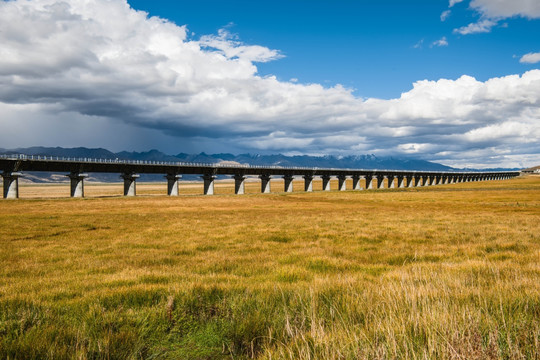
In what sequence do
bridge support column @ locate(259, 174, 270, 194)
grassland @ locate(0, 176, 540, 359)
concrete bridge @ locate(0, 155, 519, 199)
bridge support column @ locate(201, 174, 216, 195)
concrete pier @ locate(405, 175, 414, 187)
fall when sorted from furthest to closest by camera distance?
concrete pier @ locate(405, 175, 414, 187) < bridge support column @ locate(259, 174, 270, 194) < bridge support column @ locate(201, 174, 216, 195) < concrete bridge @ locate(0, 155, 519, 199) < grassland @ locate(0, 176, 540, 359)

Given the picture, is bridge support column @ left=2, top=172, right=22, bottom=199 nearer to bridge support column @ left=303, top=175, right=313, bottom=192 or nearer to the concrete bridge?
the concrete bridge

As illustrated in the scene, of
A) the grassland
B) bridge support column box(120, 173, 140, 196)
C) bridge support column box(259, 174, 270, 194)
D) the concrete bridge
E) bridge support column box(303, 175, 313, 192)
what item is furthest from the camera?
bridge support column box(303, 175, 313, 192)

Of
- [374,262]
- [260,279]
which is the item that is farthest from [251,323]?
[374,262]

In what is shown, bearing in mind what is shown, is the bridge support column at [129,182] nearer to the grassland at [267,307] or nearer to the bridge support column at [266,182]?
the bridge support column at [266,182]

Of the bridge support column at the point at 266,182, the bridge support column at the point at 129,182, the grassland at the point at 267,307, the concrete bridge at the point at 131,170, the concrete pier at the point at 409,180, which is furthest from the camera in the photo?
the concrete pier at the point at 409,180

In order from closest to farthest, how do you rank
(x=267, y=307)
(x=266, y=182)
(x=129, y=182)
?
(x=267, y=307) < (x=129, y=182) < (x=266, y=182)

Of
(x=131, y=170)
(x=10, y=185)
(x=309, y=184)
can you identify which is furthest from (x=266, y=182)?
(x=10, y=185)

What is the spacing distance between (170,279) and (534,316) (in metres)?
6.76

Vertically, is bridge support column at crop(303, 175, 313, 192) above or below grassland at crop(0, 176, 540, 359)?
below

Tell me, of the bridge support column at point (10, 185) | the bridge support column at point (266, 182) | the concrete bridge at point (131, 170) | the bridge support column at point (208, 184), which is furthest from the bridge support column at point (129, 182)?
the bridge support column at point (266, 182)

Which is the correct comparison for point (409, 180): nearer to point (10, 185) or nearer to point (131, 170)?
point (131, 170)

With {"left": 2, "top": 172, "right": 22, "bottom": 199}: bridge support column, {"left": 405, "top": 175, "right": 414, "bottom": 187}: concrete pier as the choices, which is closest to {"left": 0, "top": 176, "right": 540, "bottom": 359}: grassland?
{"left": 2, "top": 172, "right": 22, "bottom": 199}: bridge support column

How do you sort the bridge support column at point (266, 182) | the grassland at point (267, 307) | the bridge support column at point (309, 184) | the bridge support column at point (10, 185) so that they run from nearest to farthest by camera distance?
the grassland at point (267, 307) → the bridge support column at point (10, 185) → the bridge support column at point (266, 182) → the bridge support column at point (309, 184)

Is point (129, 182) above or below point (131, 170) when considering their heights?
below
